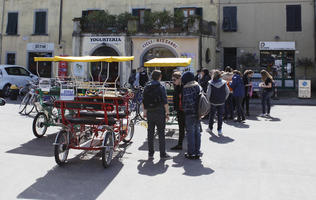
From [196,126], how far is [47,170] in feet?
9.61

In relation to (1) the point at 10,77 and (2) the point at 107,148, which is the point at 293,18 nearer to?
(1) the point at 10,77

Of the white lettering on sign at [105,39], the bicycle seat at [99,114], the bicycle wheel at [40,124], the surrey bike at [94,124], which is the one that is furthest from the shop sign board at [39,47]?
the bicycle seat at [99,114]

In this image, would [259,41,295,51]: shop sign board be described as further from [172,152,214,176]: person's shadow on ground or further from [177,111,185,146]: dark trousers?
[172,152,214,176]: person's shadow on ground

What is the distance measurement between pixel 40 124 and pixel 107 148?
3.31 metres

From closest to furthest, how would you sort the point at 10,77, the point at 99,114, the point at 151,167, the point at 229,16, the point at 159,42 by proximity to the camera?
the point at 151,167
the point at 99,114
the point at 10,77
the point at 159,42
the point at 229,16

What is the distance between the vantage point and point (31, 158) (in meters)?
6.07

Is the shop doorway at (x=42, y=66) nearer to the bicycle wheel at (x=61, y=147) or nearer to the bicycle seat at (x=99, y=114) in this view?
the bicycle seat at (x=99, y=114)

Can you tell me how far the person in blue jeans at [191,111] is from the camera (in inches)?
242

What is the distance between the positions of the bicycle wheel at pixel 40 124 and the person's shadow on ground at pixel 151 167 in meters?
3.32

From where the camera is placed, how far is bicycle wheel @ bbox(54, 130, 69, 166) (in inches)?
212

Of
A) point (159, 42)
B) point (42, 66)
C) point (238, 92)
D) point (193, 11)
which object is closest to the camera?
point (238, 92)

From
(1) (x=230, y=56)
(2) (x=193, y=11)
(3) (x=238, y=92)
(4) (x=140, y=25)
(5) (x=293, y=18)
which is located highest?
(2) (x=193, y=11)

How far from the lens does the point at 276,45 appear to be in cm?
2153

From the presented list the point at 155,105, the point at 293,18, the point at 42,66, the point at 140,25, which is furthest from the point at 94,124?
the point at 42,66
